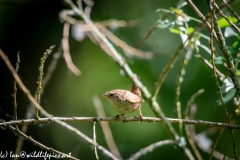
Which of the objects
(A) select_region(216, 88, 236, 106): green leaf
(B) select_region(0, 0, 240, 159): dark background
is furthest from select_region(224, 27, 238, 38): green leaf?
(B) select_region(0, 0, 240, 159): dark background

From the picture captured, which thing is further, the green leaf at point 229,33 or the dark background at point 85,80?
the dark background at point 85,80

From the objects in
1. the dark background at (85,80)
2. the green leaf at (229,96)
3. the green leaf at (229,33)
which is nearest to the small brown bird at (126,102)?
the green leaf at (229,33)

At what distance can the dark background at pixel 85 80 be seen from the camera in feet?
23.4

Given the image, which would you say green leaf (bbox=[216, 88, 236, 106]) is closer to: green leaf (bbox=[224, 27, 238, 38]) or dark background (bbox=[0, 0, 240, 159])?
green leaf (bbox=[224, 27, 238, 38])

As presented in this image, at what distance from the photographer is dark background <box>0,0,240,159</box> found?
7121 millimetres

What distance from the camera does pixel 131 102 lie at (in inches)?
155

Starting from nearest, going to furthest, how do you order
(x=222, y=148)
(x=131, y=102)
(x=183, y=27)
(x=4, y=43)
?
1. (x=183, y=27)
2. (x=131, y=102)
3. (x=4, y=43)
4. (x=222, y=148)

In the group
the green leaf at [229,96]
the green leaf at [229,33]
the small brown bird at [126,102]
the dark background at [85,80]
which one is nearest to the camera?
the green leaf at [229,96]

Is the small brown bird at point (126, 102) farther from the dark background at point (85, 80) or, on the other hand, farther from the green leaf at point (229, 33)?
the dark background at point (85, 80)

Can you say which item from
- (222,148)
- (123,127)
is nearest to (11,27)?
(123,127)

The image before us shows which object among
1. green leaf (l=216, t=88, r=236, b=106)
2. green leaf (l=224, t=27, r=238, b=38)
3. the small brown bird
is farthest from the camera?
the small brown bird

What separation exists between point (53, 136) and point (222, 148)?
370 centimetres

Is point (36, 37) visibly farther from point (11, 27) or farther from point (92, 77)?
point (92, 77)

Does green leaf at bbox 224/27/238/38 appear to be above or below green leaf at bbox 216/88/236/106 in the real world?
above
